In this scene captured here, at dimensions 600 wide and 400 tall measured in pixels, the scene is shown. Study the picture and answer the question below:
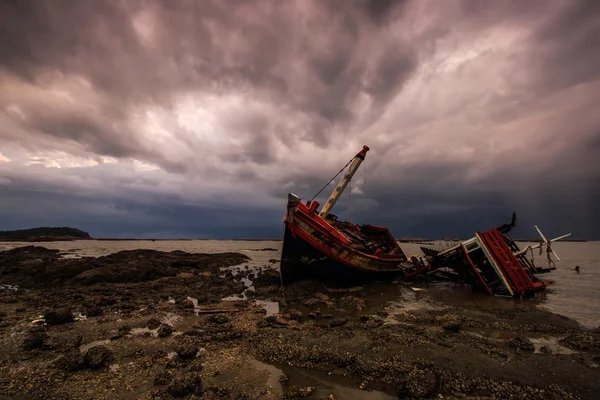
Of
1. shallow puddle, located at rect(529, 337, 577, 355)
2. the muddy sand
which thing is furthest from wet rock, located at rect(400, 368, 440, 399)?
shallow puddle, located at rect(529, 337, 577, 355)

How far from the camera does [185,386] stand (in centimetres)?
607

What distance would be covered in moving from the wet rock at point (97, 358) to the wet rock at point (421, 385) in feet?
24.4

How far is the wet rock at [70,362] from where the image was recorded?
704 centimetres

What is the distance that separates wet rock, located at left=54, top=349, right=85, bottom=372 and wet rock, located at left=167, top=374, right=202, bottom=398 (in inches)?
108

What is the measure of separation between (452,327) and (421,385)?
15.3ft

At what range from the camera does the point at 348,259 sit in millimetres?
18234

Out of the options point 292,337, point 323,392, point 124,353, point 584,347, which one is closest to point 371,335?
point 292,337

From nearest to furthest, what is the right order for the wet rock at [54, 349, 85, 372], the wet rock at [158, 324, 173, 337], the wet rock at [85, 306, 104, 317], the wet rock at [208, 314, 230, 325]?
the wet rock at [54, 349, 85, 372] → the wet rock at [158, 324, 173, 337] → the wet rock at [208, 314, 230, 325] → the wet rock at [85, 306, 104, 317]

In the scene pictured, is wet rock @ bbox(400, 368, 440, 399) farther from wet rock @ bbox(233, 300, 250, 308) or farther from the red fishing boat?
the red fishing boat

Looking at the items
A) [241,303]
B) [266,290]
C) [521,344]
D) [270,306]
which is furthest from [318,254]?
[521,344]

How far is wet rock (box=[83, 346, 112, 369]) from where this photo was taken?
7156 mm

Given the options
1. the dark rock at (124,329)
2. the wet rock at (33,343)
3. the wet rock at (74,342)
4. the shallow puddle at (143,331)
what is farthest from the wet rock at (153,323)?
the wet rock at (33,343)

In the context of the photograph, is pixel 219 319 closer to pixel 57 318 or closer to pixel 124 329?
pixel 124 329

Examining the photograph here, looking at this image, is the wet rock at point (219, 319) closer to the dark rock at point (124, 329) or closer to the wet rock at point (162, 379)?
the dark rock at point (124, 329)
